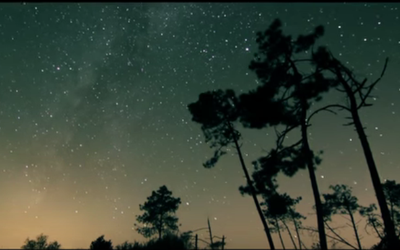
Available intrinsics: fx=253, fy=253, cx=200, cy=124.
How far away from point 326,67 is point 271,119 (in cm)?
306

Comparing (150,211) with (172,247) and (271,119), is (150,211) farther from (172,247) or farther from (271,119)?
(271,119)

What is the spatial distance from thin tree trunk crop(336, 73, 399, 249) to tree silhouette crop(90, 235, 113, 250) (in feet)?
44.6

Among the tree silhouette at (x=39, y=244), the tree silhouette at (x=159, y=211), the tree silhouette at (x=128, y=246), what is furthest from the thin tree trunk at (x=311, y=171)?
the tree silhouette at (x=39, y=244)

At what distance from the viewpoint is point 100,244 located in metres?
14.7

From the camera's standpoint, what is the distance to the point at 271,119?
11.2 metres

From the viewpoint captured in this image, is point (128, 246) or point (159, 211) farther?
point (159, 211)

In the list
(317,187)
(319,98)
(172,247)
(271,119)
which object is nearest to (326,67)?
(319,98)

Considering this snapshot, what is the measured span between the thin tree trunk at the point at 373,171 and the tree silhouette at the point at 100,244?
44.6 ft

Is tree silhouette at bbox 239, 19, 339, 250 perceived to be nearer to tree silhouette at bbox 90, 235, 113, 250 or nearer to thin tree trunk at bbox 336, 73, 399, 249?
thin tree trunk at bbox 336, 73, 399, 249

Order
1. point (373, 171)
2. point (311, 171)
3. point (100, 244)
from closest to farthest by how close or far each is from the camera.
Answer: point (373, 171) < point (311, 171) < point (100, 244)

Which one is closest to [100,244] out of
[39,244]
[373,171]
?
[373,171]

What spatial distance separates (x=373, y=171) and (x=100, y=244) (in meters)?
14.3

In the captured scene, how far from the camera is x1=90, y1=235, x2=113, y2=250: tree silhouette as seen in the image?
14520mm

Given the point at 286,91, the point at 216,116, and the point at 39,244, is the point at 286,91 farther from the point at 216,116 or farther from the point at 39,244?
the point at 39,244
